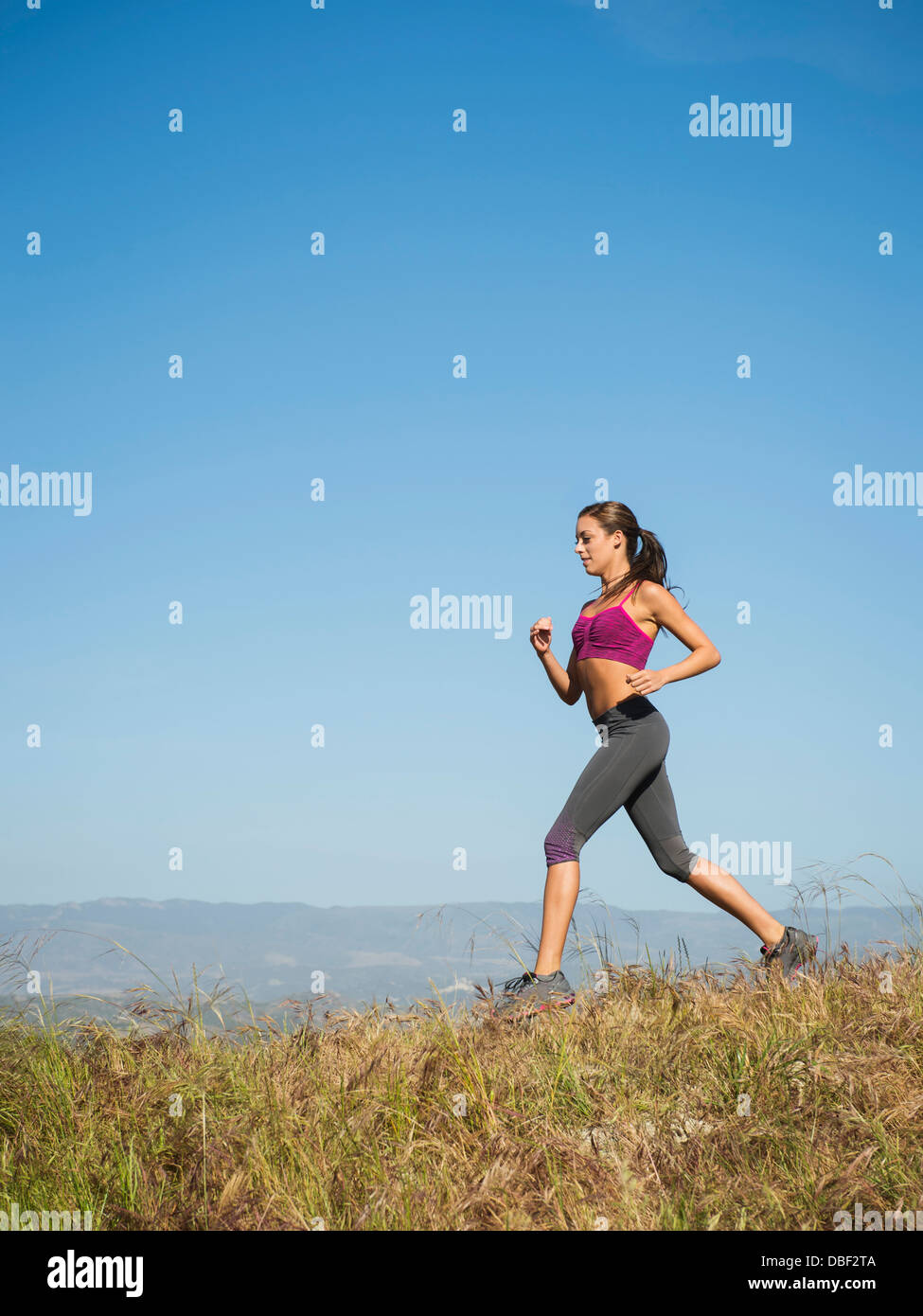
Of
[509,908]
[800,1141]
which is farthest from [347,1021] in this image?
[800,1141]

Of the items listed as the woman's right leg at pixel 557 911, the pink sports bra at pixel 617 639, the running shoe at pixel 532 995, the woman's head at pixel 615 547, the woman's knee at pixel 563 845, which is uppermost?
the woman's head at pixel 615 547

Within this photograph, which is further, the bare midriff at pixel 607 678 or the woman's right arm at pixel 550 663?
the woman's right arm at pixel 550 663

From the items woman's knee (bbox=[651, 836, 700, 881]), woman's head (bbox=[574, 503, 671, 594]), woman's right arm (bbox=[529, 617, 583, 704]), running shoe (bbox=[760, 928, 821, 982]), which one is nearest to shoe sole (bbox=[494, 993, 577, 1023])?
woman's knee (bbox=[651, 836, 700, 881])

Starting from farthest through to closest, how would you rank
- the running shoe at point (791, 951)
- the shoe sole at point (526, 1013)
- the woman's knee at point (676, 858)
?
the woman's knee at point (676, 858) → the running shoe at point (791, 951) → the shoe sole at point (526, 1013)

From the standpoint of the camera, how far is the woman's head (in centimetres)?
536

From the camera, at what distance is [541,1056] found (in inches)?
142

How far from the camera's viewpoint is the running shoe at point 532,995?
4266 millimetres

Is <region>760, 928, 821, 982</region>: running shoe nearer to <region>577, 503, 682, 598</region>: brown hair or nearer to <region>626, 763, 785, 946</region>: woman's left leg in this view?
<region>626, 763, 785, 946</region>: woman's left leg

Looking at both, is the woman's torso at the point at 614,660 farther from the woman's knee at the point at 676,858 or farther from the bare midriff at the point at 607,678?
the woman's knee at the point at 676,858

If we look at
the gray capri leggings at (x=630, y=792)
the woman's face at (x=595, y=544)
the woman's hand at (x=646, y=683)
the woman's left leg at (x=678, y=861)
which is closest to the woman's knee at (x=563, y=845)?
the gray capri leggings at (x=630, y=792)

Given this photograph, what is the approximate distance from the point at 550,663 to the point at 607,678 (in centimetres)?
41
